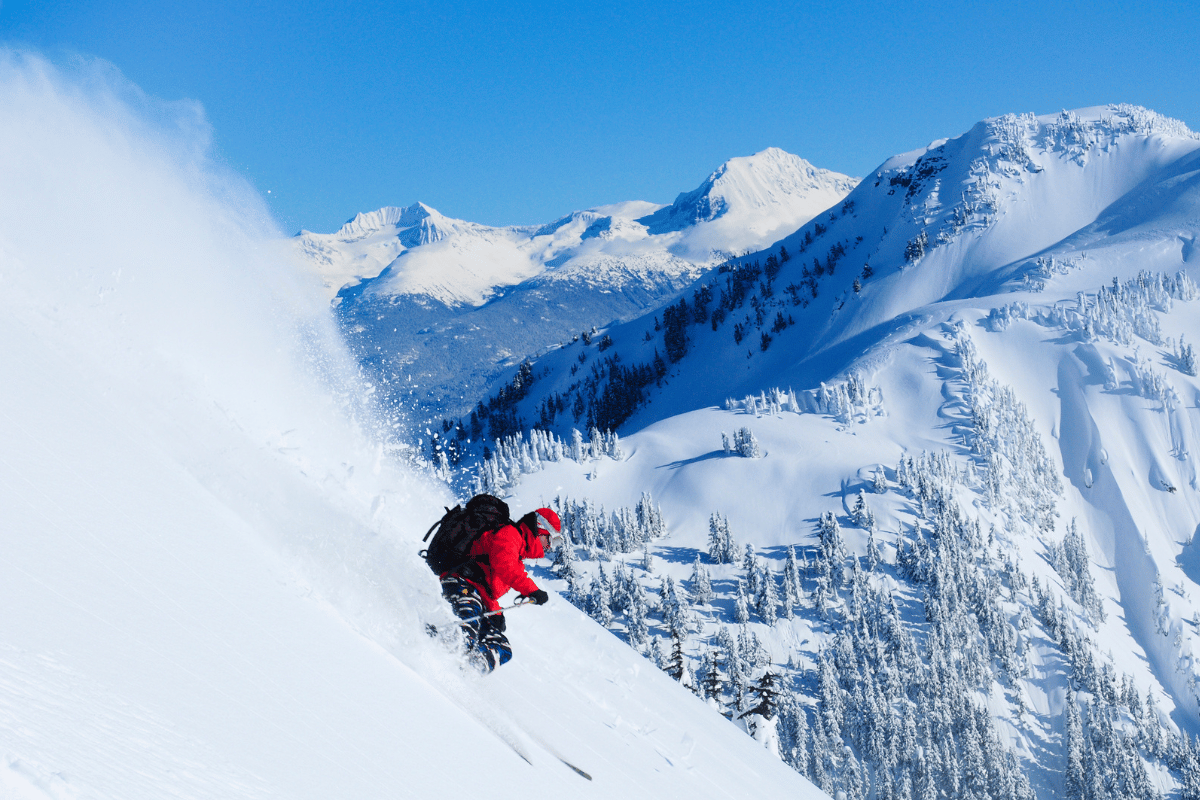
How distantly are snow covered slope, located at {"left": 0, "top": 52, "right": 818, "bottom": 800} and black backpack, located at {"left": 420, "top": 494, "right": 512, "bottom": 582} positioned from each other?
299 mm

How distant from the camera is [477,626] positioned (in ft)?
22.9

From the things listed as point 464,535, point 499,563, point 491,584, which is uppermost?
point 464,535

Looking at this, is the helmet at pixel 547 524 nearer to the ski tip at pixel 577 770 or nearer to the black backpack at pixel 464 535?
the black backpack at pixel 464 535

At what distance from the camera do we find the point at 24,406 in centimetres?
513

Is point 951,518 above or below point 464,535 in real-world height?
above

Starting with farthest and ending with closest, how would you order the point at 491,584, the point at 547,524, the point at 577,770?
1. the point at 547,524
2. the point at 491,584
3. the point at 577,770

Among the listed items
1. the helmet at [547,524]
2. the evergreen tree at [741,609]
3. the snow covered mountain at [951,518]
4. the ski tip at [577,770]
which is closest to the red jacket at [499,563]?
the helmet at [547,524]

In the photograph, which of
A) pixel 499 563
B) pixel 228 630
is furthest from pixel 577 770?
pixel 228 630

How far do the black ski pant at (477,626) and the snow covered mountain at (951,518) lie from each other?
857 inches

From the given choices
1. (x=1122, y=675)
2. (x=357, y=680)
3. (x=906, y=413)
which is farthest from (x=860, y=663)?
(x=357, y=680)

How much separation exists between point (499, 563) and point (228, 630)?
11.2ft

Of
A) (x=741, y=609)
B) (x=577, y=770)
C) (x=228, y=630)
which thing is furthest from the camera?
(x=741, y=609)

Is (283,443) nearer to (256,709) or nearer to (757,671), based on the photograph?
(256,709)

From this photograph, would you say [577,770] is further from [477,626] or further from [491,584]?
[491,584]
